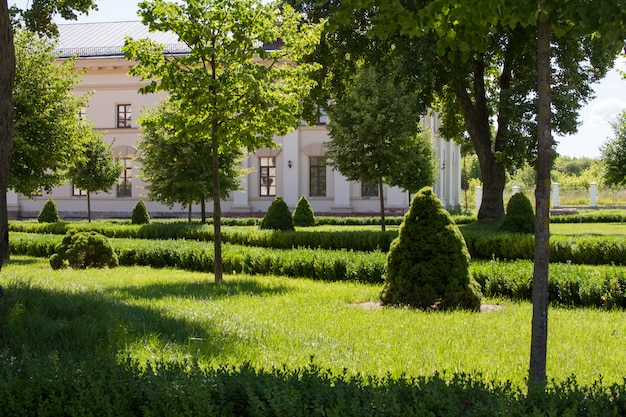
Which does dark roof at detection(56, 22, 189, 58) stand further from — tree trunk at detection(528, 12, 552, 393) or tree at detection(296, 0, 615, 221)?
tree trunk at detection(528, 12, 552, 393)

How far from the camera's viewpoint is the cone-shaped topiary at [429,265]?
8656 mm

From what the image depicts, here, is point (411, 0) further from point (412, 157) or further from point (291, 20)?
point (291, 20)

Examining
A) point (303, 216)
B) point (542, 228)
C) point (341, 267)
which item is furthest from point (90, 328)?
point (303, 216)

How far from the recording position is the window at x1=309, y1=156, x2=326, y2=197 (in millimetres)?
35969

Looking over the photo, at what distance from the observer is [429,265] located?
8.74 m

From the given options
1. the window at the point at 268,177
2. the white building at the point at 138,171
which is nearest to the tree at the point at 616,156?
the white building at the point at 138,171

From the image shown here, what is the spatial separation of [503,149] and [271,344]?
16.4 metres

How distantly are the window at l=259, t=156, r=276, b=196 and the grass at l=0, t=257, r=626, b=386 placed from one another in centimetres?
2744

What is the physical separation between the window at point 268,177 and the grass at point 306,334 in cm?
2744

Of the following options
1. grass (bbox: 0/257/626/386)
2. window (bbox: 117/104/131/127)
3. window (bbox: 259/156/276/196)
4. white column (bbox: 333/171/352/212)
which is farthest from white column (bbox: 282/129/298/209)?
grass (bbox: 0/257/626/386)

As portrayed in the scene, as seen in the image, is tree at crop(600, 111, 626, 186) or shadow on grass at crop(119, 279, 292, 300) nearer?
shadow on grass at crop(119, 279, 292, 300)

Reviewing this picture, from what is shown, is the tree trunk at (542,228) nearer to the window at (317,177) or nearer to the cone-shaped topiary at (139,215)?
the cone-shaped topiary at (139,215)

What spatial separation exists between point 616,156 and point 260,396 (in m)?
31.6

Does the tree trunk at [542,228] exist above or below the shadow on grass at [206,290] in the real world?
above
